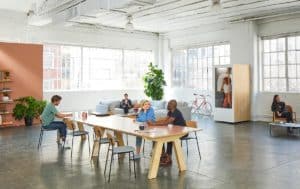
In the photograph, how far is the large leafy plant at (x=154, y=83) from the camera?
43.5ft

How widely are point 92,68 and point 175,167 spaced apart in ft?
26.6

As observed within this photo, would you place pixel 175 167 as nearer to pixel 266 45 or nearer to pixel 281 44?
pixel 281 44

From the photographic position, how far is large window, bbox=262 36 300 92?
1020 cm

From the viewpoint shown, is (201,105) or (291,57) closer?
(291,57)

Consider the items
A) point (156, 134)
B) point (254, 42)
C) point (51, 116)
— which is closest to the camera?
point (156, 134)

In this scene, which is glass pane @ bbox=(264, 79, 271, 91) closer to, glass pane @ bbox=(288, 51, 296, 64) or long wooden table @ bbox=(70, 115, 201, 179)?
glass pane @ bbox=(288, 51, 296, 64)

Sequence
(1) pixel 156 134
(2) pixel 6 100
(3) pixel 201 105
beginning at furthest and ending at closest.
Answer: (3) pixel 201 105
(2) pixel 6 100
(1) pixel 156 134

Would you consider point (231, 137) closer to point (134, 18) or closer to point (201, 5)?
point (201, 5)

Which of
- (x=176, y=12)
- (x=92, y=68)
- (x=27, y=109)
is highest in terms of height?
(x=176, y=12)

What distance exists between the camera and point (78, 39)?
11914mm

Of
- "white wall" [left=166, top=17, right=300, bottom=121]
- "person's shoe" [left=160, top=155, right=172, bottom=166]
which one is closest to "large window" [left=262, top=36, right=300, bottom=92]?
"white wall" [left=166, top=17, right=300, bottom=121]

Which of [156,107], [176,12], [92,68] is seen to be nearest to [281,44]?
[176,12]

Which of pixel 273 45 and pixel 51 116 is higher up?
pixel 273 45

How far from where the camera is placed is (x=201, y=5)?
9.25 meters
